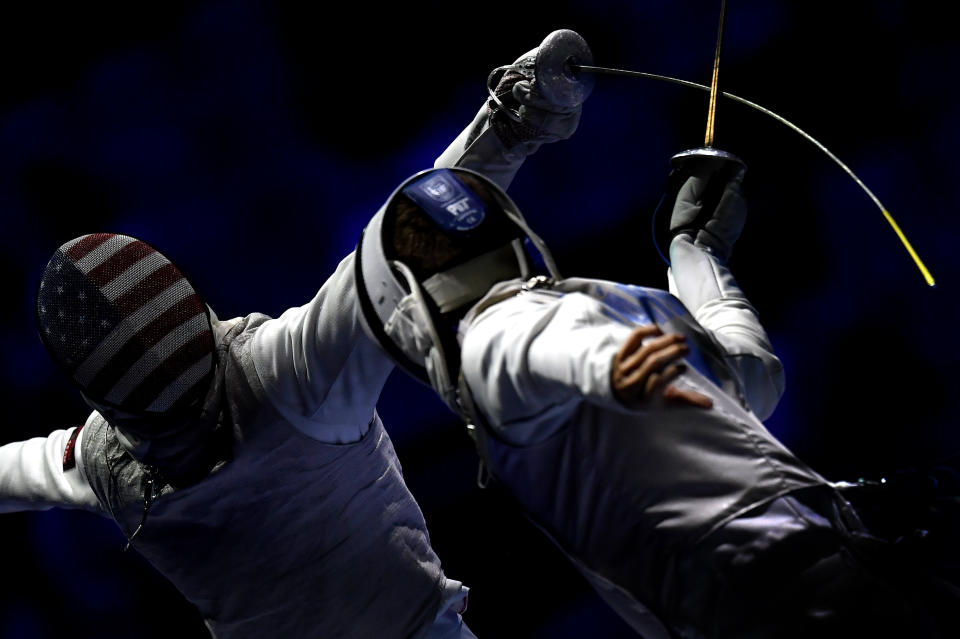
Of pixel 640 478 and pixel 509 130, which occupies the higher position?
pixel 509 130

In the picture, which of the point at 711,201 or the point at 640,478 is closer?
the point at 640,478

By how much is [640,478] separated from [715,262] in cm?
48

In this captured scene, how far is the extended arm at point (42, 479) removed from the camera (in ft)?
5.87

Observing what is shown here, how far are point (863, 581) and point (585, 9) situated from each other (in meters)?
1.36

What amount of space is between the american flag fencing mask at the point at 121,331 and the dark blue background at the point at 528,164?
532 mm

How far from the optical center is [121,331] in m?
1.57

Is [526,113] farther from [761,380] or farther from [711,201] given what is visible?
[761,380]

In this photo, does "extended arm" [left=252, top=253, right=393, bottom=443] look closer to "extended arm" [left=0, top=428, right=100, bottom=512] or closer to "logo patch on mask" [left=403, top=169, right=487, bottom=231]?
"logo patch on mask" [left=403, top=169, right=487, bottom=231]

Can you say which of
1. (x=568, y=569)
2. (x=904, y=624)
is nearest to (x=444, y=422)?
(x=568, y=569)

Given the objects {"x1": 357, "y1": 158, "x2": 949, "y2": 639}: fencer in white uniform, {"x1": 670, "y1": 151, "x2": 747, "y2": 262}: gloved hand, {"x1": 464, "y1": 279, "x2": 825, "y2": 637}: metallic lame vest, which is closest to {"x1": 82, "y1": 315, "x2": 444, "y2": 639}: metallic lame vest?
{"x1": 357, "y1": 158, "x2": 949, "y2": 639}: fencer in white uniform

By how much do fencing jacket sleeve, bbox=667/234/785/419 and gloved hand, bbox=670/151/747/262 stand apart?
0.9 inches

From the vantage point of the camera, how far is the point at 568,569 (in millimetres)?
2279

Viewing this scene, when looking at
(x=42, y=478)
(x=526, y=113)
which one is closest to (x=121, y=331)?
(x=42, y=478)

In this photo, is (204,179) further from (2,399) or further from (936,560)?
(936,560)
